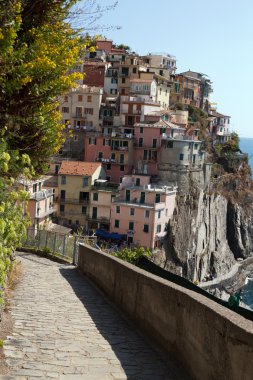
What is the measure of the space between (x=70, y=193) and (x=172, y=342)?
206 ft

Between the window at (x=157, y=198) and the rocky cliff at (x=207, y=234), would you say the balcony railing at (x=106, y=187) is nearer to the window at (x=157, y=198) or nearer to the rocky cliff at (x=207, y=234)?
the window at (x=157, y=198)

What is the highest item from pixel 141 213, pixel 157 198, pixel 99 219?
pixel 157 198

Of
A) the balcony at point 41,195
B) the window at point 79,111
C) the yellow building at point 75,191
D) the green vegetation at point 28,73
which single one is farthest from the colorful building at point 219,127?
the green vegetation at point 28,73

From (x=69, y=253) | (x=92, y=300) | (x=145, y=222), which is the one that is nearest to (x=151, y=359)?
(x=92, y=300)

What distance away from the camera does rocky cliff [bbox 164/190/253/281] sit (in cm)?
7069

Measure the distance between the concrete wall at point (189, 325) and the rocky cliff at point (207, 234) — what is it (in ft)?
192

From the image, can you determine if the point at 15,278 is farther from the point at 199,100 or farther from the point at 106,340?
the point at 199,100

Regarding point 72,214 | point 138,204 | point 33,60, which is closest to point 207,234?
point 138,204

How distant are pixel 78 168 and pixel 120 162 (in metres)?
7.32

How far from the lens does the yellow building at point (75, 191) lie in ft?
226

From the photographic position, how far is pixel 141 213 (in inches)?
2547

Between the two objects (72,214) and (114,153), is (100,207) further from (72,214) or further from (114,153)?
(114,153)

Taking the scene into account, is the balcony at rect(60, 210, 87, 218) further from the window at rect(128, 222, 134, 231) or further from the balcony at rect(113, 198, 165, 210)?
the window at rect(128, 222, 134, 231)

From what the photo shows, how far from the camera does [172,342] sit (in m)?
7.46
